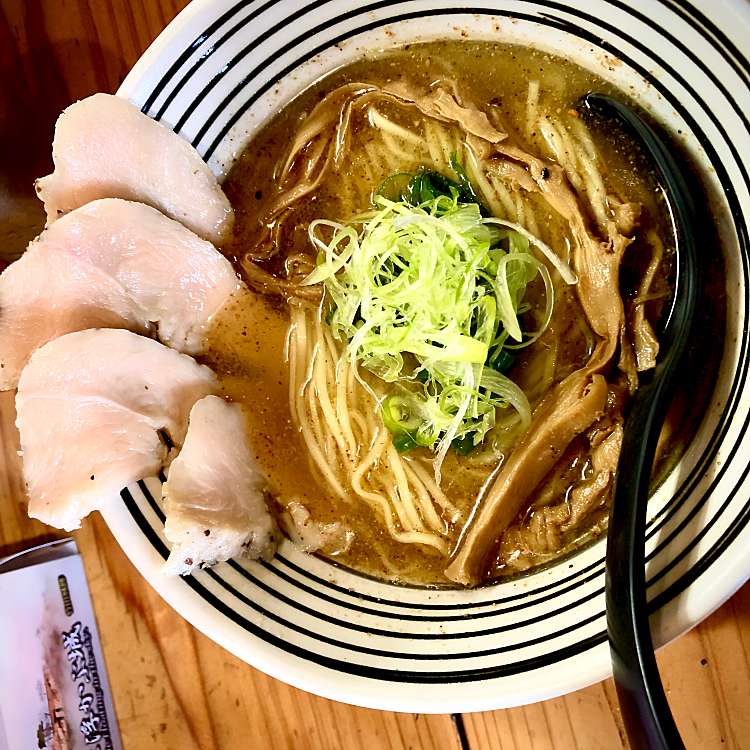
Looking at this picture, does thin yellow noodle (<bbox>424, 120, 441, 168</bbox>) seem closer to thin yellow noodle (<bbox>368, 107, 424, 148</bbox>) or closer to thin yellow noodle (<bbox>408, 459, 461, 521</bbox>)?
thin yellow noodle (<bbox>368, 107, 424, 148</bbox>)

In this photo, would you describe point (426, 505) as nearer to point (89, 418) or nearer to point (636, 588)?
point (636, 588)

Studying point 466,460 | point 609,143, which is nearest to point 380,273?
point 466,460

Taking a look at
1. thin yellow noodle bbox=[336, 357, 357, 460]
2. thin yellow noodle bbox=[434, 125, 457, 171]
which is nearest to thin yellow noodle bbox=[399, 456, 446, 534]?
thin yellow noodle bbox=[336, 357, 357, 460]

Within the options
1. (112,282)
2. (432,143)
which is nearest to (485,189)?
(432,143)

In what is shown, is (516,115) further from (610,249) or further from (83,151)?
(83,151)

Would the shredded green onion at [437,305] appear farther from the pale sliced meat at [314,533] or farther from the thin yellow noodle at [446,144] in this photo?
the pale sliced meat at [314,533]
